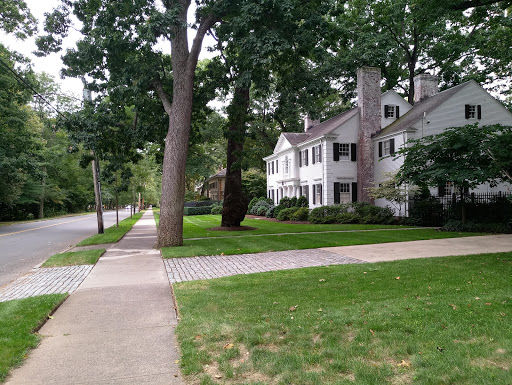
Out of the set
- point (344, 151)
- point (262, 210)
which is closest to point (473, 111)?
point (344, 151)

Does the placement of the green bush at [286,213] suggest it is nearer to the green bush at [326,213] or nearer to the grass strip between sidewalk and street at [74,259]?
the green bush at [326,213]

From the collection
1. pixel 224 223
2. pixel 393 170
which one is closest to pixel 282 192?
pixel 393 170

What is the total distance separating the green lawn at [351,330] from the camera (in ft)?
11.3

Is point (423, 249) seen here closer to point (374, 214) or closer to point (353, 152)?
point (374, 214)

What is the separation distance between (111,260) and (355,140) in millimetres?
21384

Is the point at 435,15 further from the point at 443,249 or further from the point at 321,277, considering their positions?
the point at 321,277

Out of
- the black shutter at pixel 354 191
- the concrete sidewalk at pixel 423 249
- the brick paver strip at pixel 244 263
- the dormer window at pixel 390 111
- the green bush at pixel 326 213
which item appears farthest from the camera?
the dormer window at pixel 390 111

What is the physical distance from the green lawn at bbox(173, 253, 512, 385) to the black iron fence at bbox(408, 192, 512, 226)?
12.8 meters

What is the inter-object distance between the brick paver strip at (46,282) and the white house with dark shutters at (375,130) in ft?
63.2

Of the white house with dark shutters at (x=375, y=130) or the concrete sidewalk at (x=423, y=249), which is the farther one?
the white house with dark shutters at (x=375, y=130)

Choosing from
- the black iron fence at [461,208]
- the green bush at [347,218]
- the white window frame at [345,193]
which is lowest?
the green bush at [347,218]

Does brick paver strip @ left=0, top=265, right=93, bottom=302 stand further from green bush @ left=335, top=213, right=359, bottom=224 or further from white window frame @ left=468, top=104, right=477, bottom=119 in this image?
white window frame @ left=468, top=104, right=477, bottom=119

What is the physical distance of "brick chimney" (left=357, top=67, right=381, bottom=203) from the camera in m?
27.3

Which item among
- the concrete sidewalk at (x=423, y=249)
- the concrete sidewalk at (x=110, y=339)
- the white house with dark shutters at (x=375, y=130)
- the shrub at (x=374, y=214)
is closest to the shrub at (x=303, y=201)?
the white house with dark shutters at (x=375, y=130)
